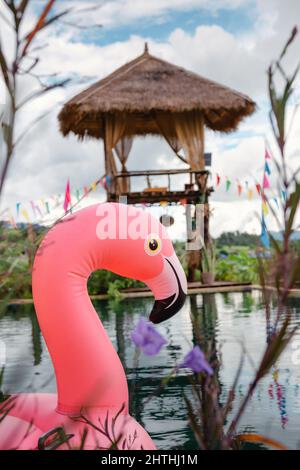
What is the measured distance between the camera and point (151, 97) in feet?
42.8

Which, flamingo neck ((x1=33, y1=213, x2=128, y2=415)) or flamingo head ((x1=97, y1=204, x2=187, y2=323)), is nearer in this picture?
flamingo neck ((x1=33, y1=213, x2=128, y2=415))

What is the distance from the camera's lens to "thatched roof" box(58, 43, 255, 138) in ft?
42.3

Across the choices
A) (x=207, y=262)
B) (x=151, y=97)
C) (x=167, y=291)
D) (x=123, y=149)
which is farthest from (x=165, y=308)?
(x=123, y=149)

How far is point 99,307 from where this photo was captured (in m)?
10.1

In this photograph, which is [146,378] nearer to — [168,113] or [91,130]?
[168,113]

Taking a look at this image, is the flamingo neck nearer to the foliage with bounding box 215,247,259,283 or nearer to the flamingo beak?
the flamingo beak

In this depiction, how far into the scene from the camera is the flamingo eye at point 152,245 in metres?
2.87

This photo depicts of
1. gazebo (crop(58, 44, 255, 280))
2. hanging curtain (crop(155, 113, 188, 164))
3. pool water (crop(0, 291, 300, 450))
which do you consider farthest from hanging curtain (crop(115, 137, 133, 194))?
pool water (crop(0, 291, 300, 450))

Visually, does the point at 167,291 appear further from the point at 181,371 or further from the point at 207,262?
the point at 207,262

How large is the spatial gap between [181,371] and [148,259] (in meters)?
2.03

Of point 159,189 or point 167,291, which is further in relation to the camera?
point 159,189

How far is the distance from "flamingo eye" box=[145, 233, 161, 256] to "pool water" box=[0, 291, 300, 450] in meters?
0.32

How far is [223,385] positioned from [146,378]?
0.60 m

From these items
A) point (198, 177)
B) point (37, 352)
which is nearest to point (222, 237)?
point (198, 177)
